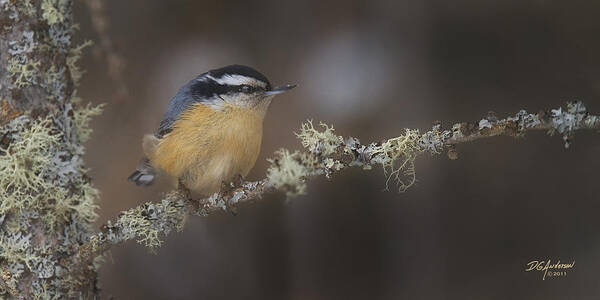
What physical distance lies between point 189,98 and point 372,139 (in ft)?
1.15

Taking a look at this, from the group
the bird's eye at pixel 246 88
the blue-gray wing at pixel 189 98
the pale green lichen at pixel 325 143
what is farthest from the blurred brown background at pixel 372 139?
the pale green lichen at pixel 325 143

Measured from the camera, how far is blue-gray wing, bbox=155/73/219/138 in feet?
3.05

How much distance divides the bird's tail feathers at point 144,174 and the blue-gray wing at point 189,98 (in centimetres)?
6

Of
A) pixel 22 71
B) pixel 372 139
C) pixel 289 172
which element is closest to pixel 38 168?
pixel 22 71

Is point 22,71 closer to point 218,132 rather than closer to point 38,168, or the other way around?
point 38,168

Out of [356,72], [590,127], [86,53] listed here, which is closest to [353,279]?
[356,72]

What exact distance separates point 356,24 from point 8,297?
0.77m

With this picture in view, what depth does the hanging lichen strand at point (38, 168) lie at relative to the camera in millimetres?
830

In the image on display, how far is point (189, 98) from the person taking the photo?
955mm

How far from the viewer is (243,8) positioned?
4.06 feet

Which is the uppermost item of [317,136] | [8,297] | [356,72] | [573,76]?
[356,72]

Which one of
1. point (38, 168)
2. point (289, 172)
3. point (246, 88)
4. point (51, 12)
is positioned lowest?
point (289, 172)

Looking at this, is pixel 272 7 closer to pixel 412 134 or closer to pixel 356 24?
pixel 356 24

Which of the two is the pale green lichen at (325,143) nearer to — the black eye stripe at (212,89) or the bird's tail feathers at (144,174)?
the black eye stripe at (212,89)
